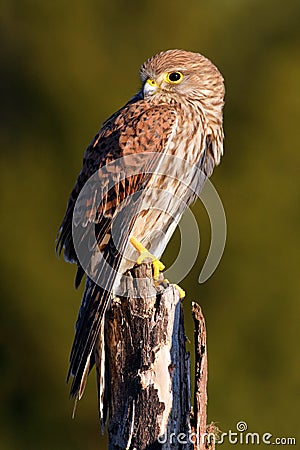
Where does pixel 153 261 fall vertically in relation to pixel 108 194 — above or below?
below

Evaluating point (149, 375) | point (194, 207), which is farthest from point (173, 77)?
point (194, 207)

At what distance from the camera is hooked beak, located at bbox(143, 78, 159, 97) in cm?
420

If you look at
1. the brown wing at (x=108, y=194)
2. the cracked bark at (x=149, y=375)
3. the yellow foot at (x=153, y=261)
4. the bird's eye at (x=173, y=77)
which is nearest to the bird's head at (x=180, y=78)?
the bird's eye at (x=173, y=77)

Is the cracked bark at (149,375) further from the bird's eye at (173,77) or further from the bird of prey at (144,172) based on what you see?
the bird's eye at (173,77)

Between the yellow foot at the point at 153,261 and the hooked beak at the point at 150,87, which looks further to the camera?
the hooked beak at the point at 150,87

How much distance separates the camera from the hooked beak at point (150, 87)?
13.8ft

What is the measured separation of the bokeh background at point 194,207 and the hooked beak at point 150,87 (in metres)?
2.18

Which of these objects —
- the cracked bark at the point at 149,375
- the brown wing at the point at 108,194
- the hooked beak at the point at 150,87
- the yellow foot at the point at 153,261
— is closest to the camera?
the cracked bark at the point at 149,375

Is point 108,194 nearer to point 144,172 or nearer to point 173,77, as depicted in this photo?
point 144,172

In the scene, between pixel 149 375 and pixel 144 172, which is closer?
pixel 149 375

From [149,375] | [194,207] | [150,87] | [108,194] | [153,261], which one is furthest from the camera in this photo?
[194,207]

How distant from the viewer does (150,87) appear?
4.21 meters

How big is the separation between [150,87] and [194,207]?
85.4 inches

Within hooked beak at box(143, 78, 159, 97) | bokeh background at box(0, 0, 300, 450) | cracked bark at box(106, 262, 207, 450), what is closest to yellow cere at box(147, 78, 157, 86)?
hooked beak at box(143, 78, 159, 97)
